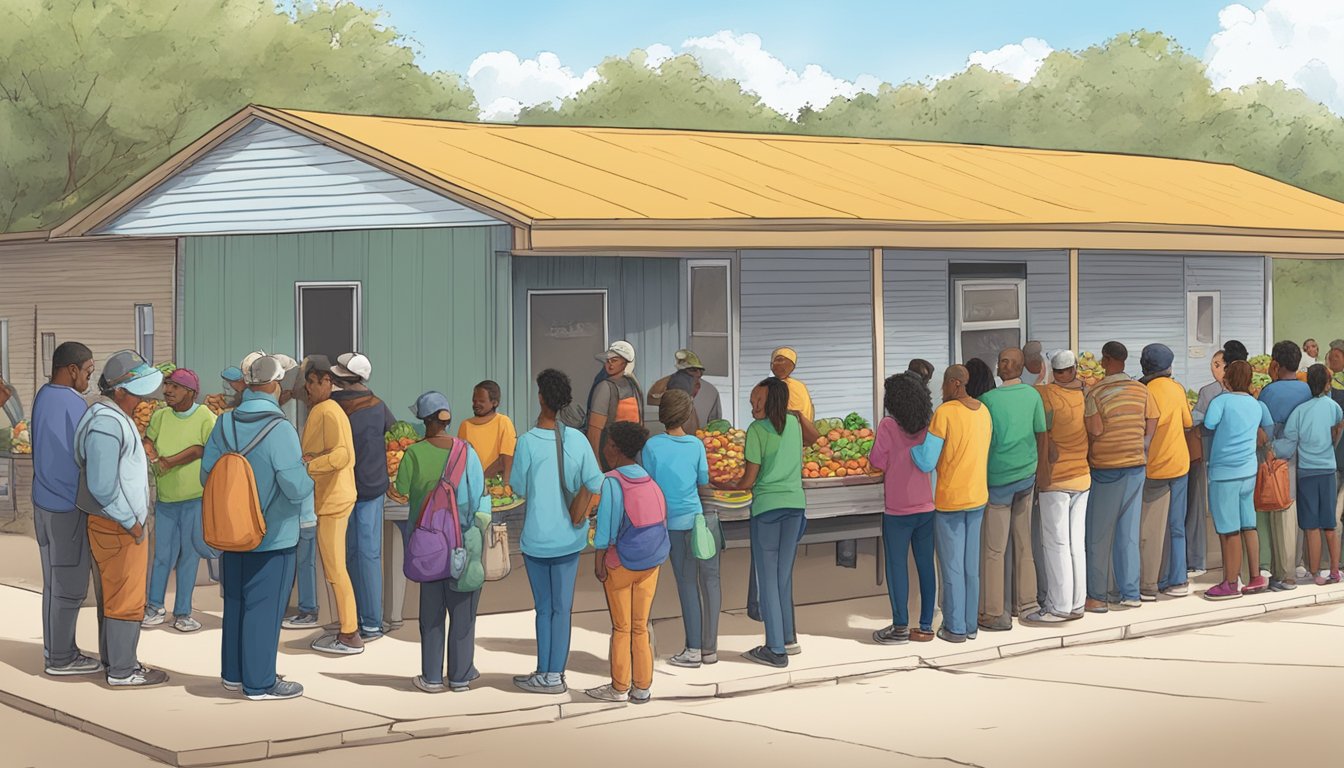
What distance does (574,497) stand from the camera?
11195 mm

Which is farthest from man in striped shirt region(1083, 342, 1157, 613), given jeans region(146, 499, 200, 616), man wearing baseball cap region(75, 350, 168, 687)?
man wearing baseball cap region(75, 350, 168, 687)

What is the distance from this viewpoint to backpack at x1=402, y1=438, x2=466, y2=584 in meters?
11.1

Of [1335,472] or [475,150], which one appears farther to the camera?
[475,150]

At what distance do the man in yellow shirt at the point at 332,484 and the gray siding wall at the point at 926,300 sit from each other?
31.2 feet

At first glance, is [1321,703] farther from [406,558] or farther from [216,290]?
[216,290]

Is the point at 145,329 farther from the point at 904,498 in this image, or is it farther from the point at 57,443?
the point at 904,498

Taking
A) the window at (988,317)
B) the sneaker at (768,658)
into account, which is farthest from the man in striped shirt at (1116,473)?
the window at (988,317)

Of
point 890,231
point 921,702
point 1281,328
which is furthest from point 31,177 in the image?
point 1281,328

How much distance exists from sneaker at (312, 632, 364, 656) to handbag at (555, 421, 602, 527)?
2257 millimetres

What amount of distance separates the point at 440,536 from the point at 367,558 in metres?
1.98

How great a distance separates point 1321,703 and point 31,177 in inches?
1352

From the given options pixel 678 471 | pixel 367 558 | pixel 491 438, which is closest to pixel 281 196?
pixel 491 438

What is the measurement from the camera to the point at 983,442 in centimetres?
1297

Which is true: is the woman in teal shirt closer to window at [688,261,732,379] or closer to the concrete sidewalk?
the concrete sidewalk
